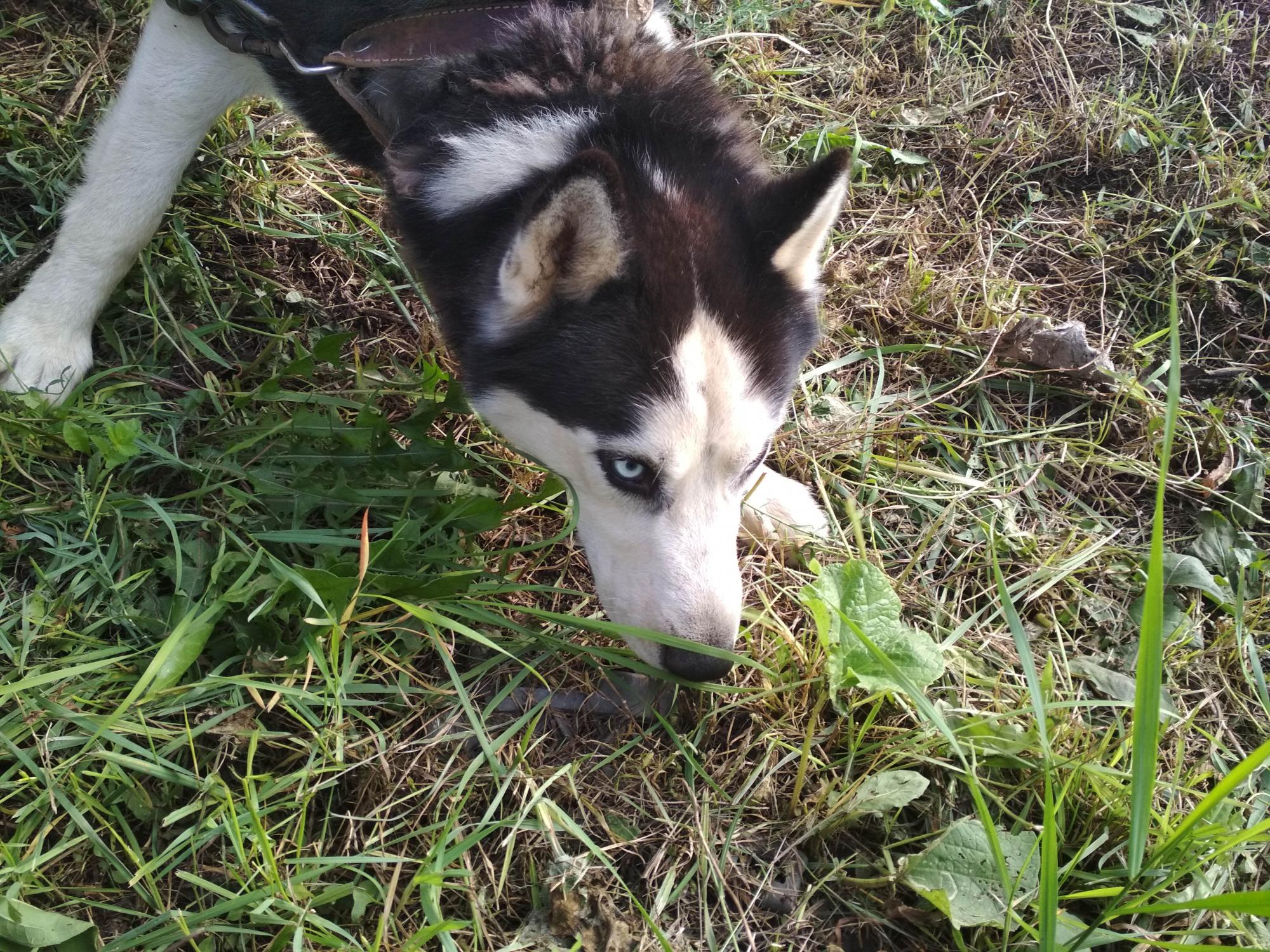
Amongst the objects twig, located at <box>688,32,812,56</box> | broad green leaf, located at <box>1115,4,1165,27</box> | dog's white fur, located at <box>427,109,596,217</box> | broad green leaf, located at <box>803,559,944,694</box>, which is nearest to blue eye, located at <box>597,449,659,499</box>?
broad green leaf, located at <box>803,559,944,694</box>

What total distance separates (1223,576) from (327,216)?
323 cm

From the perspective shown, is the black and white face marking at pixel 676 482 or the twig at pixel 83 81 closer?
the black and white face marking at pixel 676 482

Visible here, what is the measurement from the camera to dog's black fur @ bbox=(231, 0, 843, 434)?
1932 mm

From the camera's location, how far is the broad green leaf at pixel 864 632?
7.20 feet

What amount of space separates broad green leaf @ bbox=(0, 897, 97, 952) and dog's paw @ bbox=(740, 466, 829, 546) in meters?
1.83

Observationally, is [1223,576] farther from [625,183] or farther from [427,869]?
[427,869]

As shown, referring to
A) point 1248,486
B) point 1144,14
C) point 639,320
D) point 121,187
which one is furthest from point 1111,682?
point 1144,14

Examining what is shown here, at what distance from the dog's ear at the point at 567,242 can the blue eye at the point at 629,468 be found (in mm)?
370

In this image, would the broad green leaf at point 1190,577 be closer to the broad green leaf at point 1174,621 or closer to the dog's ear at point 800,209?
the broad green leaf at point 1174,621

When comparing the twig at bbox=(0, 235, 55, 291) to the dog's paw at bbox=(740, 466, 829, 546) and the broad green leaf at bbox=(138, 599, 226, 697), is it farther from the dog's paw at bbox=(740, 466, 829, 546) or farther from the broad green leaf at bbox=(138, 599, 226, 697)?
the dog's paw at bbox=(740, 466, 829, 546)

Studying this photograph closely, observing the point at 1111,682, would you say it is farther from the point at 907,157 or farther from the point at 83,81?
the point at 83,81

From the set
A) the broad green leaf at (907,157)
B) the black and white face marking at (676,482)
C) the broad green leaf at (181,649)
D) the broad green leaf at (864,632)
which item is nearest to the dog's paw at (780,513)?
the broad green leaf at (864,632)

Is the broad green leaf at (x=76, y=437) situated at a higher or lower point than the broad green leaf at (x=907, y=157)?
lower

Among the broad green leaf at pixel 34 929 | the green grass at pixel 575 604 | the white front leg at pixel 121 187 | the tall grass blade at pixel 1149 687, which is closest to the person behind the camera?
the tall grass blade at pixel 1149 687
